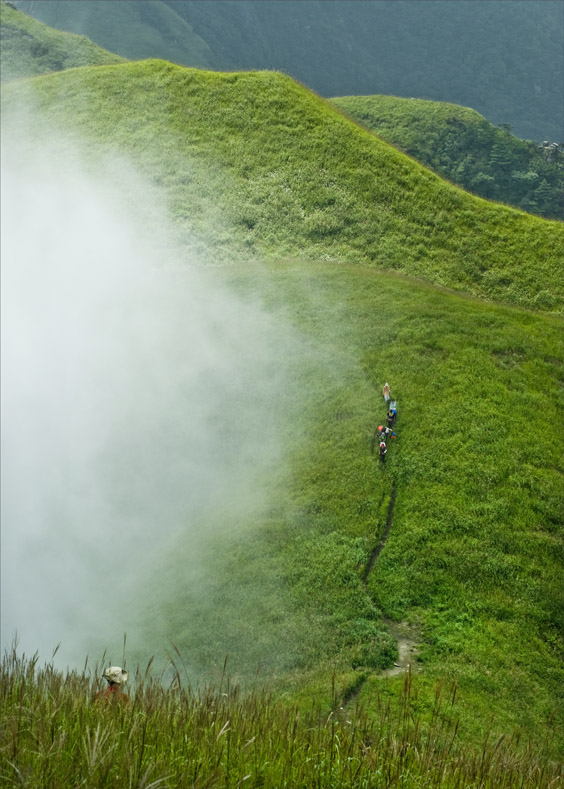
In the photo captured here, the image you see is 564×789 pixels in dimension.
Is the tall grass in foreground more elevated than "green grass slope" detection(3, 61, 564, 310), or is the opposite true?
"green grass slope" detection(3, 61, 564, 310)

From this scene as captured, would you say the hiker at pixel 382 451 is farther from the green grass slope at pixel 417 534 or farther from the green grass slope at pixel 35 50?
the green grass slope at pixel 35 50

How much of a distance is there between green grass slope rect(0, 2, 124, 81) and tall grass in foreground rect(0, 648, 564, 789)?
216 feet

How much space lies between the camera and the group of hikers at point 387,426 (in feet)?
73.9

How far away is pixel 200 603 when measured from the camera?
62.7 ft

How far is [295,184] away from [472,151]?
70.7 meters

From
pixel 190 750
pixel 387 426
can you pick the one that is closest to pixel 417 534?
pixel 387 426

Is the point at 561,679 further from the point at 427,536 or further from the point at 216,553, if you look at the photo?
the point at 216,553

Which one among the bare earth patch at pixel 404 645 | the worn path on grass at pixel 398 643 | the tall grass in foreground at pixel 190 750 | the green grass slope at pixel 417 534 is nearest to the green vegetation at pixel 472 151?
the green grass slope at pixel 417 534

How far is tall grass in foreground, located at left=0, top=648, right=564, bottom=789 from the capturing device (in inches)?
171

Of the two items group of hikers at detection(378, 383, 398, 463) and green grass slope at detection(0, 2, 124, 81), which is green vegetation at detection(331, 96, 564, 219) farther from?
group of hikers at detection(378, 383, 398, 463)

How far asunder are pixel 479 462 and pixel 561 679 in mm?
7321

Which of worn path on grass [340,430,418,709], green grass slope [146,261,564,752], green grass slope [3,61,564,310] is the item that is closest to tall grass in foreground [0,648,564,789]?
worn path on grass [340,430,418,709]

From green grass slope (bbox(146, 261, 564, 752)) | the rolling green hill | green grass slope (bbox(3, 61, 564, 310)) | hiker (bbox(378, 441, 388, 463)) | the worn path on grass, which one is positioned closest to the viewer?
the worn path on grass

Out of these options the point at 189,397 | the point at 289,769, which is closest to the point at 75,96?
the point at 189,397
